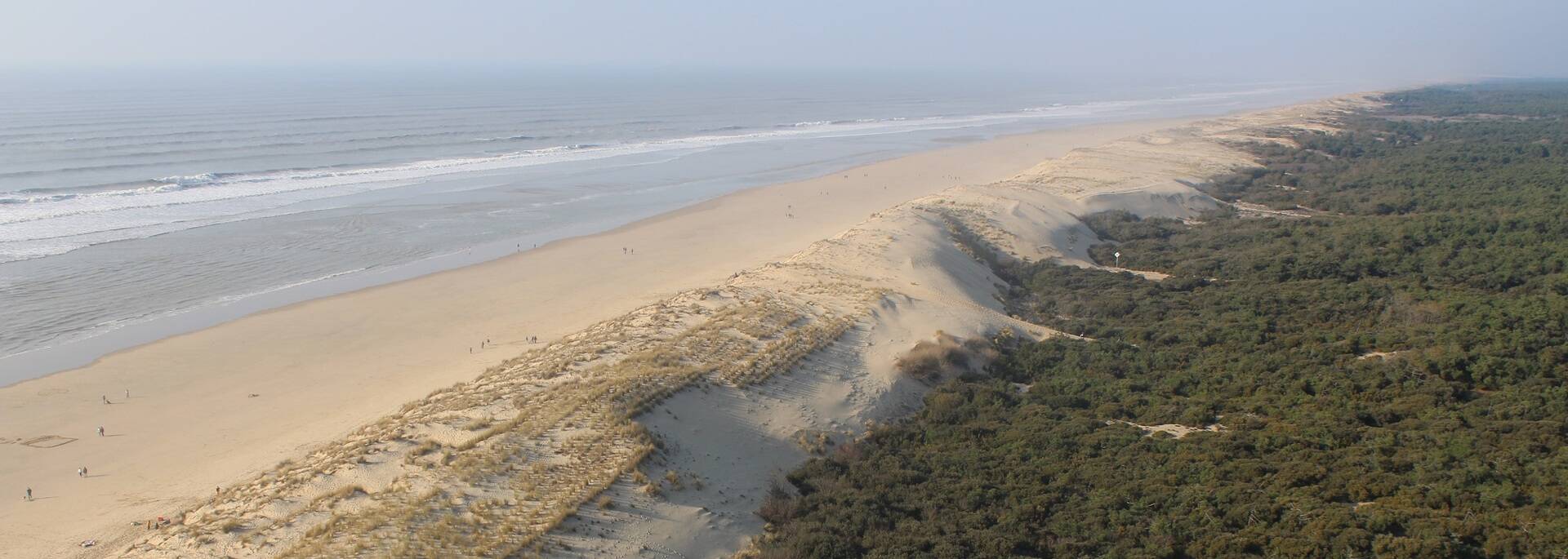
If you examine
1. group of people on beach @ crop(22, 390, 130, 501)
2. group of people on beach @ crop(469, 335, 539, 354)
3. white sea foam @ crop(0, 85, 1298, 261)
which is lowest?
group of people on beach @ crop(22, 390, 130, 501)

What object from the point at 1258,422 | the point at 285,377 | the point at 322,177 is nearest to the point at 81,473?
the point at 285,377

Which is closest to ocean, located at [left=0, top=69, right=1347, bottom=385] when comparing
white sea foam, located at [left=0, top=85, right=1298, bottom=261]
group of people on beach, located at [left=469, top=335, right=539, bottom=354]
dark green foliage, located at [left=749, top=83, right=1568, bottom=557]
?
white sea foam, located at [left=0, top=85, right=1298, bottom=261]

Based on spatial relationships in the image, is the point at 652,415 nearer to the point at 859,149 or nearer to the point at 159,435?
the point at 159,435

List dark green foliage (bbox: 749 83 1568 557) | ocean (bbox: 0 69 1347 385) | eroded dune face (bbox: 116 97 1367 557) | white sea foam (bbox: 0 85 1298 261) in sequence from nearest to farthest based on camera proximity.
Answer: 1. dark green foliage (bbox: 749 83 1568 557)
2. eroded dune face (bbox: 116 97 1367 557)
3. ocean (bbox: 0 69 1347 385)
4. white sea foam (bbox: 0 85 1298 261)

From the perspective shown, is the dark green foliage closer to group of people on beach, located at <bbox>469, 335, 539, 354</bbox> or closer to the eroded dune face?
the eroded dune face

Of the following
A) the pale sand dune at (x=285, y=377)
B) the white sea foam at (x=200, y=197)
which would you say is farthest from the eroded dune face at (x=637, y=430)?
the white sea foam at (x=200, y=197)

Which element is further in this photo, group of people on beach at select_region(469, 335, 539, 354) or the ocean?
the ocean

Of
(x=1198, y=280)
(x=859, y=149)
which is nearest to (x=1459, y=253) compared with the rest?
(x=1198, y=280)

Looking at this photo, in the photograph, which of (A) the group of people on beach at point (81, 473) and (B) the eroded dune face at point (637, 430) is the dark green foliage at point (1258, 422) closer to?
(B) the eroded dune face at point (637, 430)
